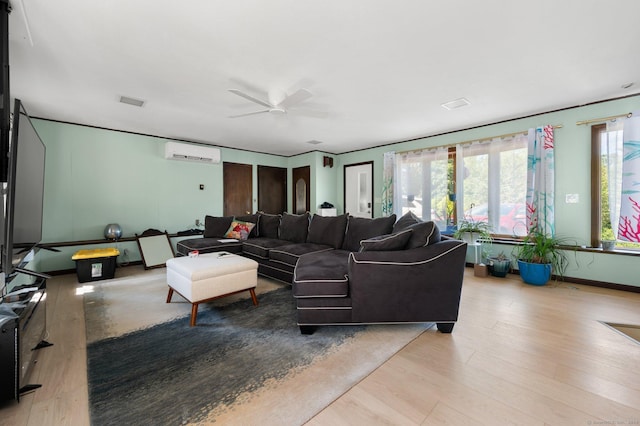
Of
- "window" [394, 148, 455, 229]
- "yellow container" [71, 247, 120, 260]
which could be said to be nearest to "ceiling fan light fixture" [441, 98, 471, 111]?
"window" [394, 148, 455, 229]

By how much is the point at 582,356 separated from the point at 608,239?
2493mm

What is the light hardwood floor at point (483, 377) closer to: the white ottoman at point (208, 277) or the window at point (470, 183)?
the white ottoman at point (208, 277)

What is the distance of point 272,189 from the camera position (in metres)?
6.80

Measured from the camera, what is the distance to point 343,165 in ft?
21.6

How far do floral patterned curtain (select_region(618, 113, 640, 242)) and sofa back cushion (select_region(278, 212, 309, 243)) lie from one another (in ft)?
13.2

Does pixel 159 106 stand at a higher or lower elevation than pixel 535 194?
higher

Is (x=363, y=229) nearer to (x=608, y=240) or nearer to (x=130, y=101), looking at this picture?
(x=608, y=240)

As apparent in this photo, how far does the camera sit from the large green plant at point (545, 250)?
3.59 meters

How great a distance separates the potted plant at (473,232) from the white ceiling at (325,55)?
1634 mm

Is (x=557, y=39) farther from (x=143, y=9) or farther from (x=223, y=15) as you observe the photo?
(x=143, y=9)

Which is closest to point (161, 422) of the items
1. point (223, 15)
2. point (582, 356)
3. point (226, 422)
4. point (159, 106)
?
point (226, 422)

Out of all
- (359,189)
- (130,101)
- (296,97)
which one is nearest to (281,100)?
(296,97)

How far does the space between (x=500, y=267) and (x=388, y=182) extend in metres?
2.48

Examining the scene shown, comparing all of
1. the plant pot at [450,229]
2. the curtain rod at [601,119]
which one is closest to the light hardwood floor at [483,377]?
the plant pot at [450,229]
